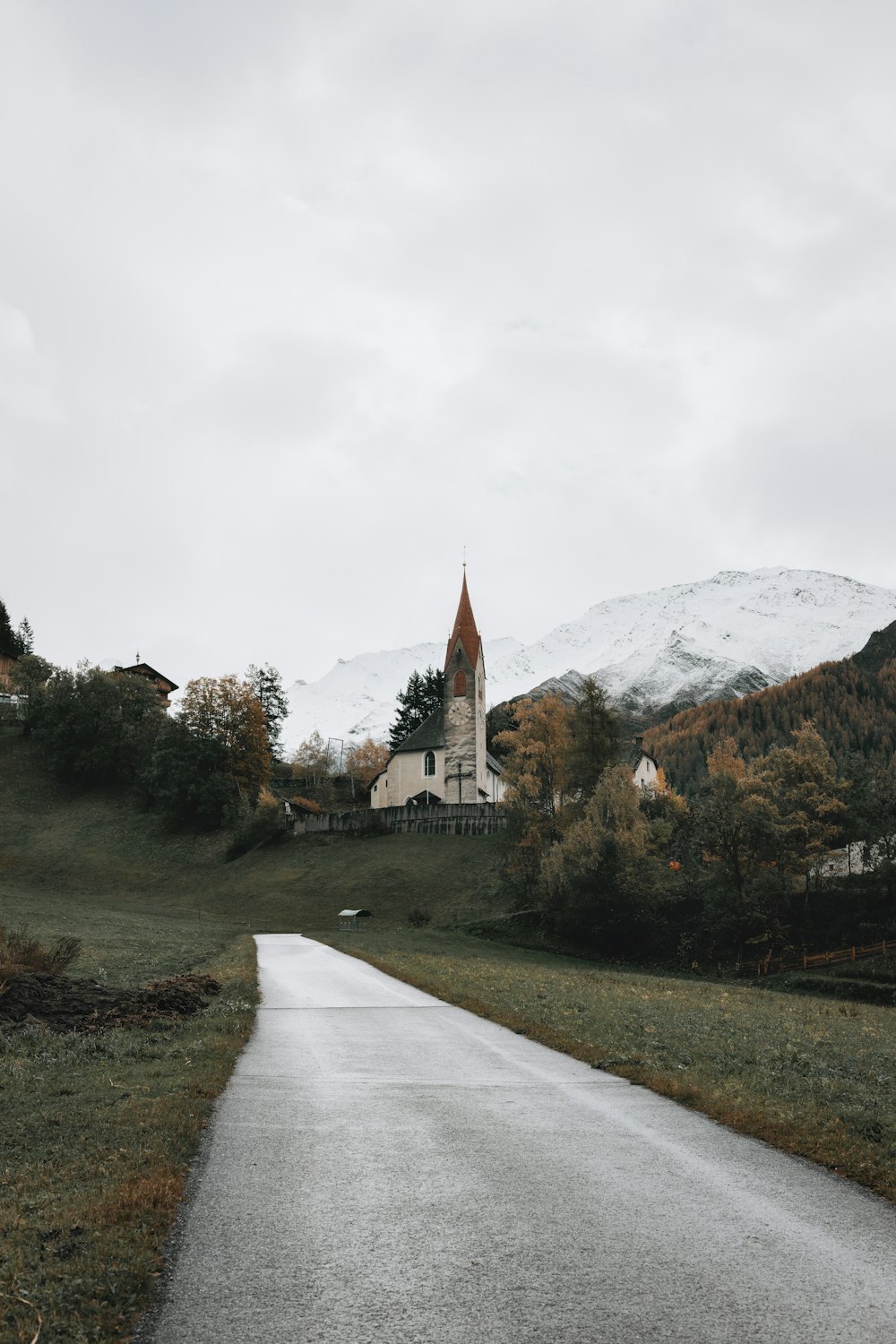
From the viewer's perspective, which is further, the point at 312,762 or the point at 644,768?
the point at 312,762

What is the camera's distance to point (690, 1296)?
4812 mm

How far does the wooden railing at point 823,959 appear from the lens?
4788 cm

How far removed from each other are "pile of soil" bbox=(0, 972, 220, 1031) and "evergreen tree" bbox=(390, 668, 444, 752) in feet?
334

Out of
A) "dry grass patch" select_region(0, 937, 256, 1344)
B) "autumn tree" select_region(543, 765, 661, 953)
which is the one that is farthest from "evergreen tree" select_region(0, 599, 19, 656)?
"dry grass patch" select_region(0, 937, 256, 1344)

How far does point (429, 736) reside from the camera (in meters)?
94.1


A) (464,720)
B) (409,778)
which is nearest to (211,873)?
(409,778)

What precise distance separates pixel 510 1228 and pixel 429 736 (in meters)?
88.4

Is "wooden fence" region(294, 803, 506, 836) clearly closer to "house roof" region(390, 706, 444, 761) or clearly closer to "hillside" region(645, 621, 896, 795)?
"house roof" region(390, 706, 444, 761)

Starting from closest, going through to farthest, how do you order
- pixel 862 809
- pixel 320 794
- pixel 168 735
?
pixel 862 809 < pixel 168 735 < pixel 320 794

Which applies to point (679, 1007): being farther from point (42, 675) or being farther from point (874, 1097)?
point (42, 675)

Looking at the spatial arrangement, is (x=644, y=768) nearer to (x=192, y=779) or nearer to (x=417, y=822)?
(x=417, y=822)

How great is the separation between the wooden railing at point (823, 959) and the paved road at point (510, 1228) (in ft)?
138

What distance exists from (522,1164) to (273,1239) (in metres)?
2.31

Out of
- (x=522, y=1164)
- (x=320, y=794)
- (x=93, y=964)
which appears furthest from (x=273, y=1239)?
(x=320, y=794)
